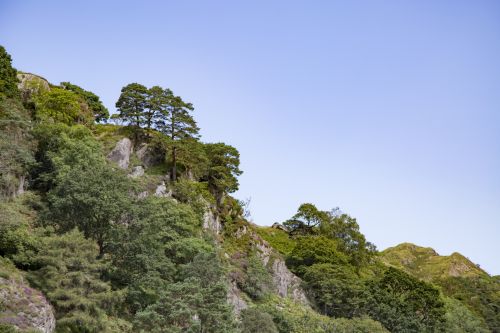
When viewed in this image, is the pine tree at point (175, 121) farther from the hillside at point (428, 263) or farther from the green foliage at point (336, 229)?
the hillside at point (428, 263)

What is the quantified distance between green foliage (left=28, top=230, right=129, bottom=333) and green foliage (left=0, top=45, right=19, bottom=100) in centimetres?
2012

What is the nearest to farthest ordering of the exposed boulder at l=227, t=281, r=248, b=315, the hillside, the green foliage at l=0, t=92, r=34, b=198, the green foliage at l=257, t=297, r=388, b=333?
the green foliage at l=0, t=92, r=34, b=198 < the green foliage at l=257, t=297, r=388, b=333 < the exposed boulder at l=227, t=281, r=248, b=315 < the hillside

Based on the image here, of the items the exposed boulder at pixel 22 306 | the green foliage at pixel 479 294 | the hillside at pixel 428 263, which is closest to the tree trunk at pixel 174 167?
the exposed boulder at pixel 22 306

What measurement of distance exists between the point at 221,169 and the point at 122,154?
11362 millimetres

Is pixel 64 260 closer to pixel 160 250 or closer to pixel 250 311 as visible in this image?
pixel 160 250

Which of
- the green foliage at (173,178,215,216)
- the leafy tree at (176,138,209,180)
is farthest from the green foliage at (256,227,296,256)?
the green foliage at (173,178,215,216)

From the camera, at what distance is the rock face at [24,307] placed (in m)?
21.6

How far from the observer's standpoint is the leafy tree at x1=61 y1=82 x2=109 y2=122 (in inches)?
2128

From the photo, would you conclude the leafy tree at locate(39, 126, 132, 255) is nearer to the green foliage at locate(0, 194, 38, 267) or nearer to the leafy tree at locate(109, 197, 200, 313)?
the leafy tree at locate(109, 197, 200, 313)

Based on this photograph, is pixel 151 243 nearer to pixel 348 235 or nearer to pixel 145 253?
pixel 145 253

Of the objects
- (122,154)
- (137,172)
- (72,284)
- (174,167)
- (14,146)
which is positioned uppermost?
(174,167)

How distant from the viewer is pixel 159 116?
160 feet

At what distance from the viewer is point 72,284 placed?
81.2 feet

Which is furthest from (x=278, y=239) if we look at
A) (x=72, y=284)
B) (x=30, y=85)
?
(x=72, y=284)
